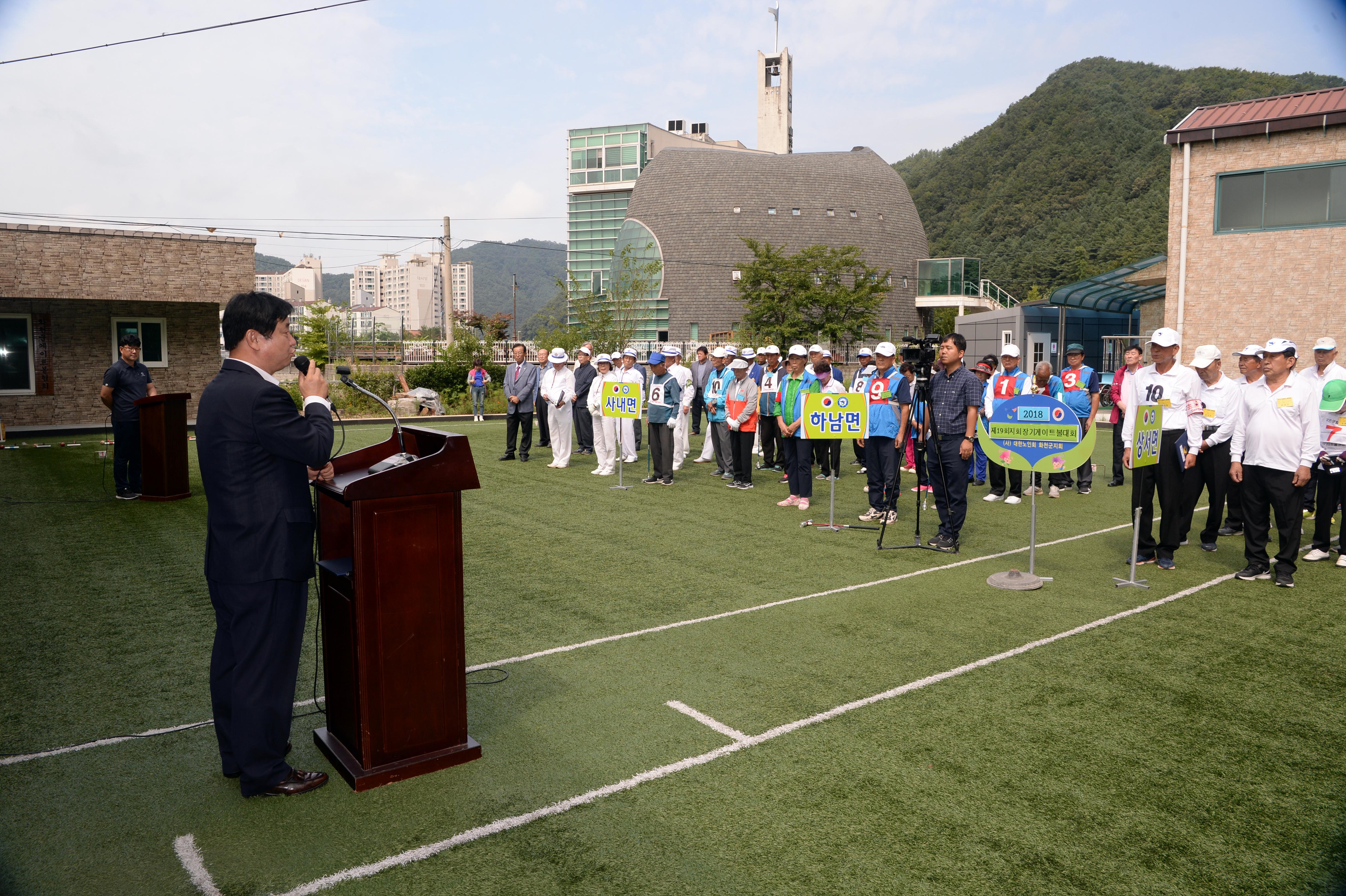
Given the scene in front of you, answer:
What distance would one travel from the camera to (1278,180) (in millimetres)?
19016

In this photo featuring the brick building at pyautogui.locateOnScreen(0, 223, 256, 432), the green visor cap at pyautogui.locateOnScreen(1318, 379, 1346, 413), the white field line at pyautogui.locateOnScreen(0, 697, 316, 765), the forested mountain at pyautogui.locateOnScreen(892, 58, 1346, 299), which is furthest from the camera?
the forested mountain at pyautogui.locateOnScreen(892, 58, 1346, 299)

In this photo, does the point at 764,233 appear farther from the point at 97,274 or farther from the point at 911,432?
the point at 911,432

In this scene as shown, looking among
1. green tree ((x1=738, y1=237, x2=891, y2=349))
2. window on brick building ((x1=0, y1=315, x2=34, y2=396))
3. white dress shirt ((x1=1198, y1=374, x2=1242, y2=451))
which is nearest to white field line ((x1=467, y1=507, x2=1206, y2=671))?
white dress shirt ((x1=1198, y1=374, x2=1242, y2=451))

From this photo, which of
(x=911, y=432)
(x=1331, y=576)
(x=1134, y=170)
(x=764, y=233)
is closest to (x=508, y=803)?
(x=1331, y=576)

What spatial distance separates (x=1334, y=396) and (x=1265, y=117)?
51.2ft

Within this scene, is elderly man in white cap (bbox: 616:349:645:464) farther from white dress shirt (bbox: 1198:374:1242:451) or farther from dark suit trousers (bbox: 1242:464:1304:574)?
dark suit trousers (bbox: 1242:464:1304:574)

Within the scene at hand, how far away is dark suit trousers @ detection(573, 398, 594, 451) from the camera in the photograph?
53.9 ft

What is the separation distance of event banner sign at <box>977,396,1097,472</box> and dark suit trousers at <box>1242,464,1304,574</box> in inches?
52.1

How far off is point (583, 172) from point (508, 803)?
8917cm

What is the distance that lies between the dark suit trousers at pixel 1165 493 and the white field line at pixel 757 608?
1011 millimetres

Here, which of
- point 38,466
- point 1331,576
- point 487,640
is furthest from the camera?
point 38,466

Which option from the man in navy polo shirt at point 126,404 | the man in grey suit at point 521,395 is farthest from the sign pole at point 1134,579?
the man in navy polo shirt at point 126,404

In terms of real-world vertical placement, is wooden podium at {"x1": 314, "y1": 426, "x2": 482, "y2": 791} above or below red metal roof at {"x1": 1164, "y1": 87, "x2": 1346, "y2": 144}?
below

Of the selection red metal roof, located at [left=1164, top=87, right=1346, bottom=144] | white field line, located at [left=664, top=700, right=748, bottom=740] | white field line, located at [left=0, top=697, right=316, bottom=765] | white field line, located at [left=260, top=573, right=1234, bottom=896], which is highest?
red metal roof, located at [left=1164, top=87, right=1346, bottom=144]
